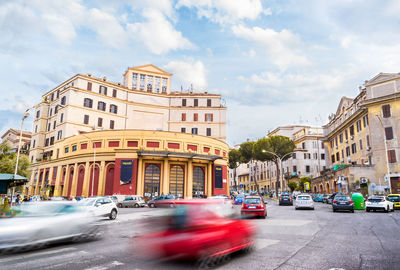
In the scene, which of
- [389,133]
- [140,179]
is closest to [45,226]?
[140,179]

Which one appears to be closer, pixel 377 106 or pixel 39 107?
pixel 377 106

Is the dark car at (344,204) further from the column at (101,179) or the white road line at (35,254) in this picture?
the column at (101,179)

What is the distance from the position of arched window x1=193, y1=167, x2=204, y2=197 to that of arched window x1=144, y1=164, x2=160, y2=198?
220 inches

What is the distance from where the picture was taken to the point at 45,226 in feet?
29.7

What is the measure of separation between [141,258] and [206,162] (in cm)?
3644

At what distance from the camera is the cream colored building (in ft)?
175

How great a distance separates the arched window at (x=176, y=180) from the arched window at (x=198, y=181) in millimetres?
2054

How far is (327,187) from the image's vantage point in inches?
2048

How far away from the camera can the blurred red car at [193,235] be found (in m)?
5.98

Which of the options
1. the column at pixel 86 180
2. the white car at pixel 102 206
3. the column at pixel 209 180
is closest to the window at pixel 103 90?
the column at pixel 86 180

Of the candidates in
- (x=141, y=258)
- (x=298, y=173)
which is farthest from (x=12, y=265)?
(x=298, y=173)

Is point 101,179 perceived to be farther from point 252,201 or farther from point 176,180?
point 252,201

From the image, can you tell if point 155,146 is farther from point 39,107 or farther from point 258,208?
point 39,107

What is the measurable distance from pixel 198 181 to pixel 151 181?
23.8 feet
